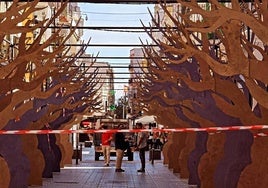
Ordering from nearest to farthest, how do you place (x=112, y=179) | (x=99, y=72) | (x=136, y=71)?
(x=112, y=179) < (x=99, y=72) < (x=136, y=71)

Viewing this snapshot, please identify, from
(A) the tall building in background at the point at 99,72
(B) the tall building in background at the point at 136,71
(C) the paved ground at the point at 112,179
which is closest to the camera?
(C) the paved ground at the point at 112,179

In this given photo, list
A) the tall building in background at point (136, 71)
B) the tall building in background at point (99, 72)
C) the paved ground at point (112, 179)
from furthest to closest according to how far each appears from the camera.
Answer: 1. the tall building in background at point (136, 71)
2. the tall building in background at point (99, 72)
3. the paved ground at point (112, 179)

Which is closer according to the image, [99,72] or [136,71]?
[99,72]

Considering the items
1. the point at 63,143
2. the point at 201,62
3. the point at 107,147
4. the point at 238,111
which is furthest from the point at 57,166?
the point at 238,111

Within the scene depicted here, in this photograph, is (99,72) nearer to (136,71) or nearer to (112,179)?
(136,71)

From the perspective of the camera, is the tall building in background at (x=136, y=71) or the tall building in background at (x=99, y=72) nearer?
the tall building in background at (x=99, y=72)

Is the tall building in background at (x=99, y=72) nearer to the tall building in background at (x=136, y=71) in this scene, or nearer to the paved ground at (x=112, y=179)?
the tall building in background at (x=136, y=71)

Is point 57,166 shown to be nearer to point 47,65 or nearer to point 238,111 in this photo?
point 47,65

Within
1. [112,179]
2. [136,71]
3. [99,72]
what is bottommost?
[112,179]

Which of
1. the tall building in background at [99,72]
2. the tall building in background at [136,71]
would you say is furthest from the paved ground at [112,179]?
the tall building in background at [136,71]

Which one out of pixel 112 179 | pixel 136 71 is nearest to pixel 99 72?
pixel 136 71

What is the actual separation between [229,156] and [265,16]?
12.9ft

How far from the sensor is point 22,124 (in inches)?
669

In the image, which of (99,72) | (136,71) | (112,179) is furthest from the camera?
(136,71)
